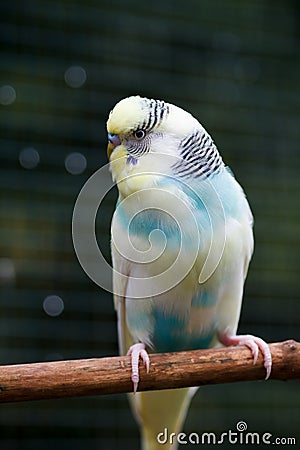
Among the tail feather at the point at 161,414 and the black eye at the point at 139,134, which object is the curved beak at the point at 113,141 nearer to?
the black eye at the point at 139,134

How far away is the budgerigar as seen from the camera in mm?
785

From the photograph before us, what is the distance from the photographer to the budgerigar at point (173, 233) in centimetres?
79

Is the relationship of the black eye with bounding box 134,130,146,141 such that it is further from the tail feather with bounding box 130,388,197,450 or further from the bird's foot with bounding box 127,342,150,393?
the tail feather with bounding box 130,388,197,450

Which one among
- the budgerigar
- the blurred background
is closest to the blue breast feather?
the budgerigar

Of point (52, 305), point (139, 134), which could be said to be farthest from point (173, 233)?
point (52, 305)

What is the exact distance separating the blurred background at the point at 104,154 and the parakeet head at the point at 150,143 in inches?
26.3

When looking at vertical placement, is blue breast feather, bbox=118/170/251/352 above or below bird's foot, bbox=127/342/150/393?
above

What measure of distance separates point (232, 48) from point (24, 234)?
0.64 meters

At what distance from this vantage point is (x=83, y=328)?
5.04ft

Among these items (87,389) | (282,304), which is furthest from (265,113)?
(87,389)

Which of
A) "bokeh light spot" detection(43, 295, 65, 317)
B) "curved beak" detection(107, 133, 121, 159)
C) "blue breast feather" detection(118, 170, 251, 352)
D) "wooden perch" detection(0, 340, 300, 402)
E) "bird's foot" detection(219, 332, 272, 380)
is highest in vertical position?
"bokeh light spot" detection(43, 295, 65, 317)

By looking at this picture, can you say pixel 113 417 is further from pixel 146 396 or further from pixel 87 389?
pixel 87 389

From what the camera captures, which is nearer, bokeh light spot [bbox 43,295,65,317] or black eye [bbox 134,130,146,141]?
black eye [bbox 134,130,146,141]

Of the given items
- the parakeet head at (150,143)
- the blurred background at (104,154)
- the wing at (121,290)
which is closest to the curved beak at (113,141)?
the parakeet head at (150,143)
